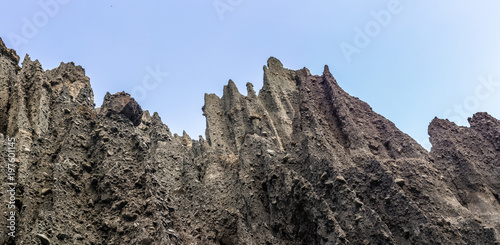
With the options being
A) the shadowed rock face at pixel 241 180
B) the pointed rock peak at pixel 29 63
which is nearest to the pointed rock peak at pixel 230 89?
the shadowed rock face at pixel 241 180

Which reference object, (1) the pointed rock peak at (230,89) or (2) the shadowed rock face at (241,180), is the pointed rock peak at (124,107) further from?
(1) the pointed rock peak at (230,89)

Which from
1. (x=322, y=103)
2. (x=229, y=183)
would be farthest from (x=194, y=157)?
(x=322, y=103)

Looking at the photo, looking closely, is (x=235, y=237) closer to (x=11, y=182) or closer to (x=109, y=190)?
(x=109, y=190)

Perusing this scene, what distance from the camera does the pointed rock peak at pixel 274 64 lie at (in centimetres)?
3604

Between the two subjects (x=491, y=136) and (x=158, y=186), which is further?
(x=491, y=136)

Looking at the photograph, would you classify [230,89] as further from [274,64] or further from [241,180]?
[241,180]

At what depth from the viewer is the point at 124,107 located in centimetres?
1661

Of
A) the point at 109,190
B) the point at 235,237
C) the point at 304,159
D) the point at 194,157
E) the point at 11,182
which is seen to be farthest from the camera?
the point at 194,157

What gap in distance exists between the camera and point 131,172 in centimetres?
1353

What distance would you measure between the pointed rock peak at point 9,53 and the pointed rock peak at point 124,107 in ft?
32.2

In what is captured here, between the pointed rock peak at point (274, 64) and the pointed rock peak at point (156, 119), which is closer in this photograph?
the pointed rock peak at point (156, 119)

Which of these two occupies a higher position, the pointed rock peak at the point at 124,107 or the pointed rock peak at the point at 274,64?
the pointed rock peak at the point at 274,64

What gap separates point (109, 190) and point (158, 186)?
197 centimetres

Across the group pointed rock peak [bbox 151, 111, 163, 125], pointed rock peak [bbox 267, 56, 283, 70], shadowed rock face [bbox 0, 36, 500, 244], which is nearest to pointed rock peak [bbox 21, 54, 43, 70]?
shadowed rock face [bbox 0, 36, 500, 244]
